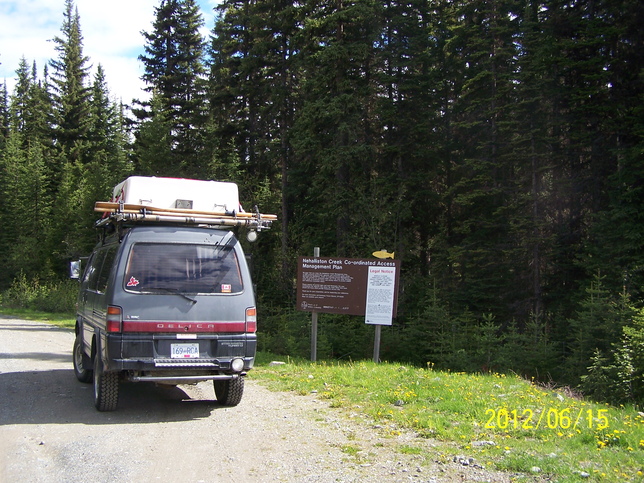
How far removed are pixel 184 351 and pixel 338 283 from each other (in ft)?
17.9

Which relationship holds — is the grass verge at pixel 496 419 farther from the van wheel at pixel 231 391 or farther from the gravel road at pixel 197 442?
the van wheel at pixel 231 391

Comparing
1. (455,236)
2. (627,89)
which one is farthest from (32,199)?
(627,89)

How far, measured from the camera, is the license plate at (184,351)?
281 inches

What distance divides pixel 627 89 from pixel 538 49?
3.66 meters

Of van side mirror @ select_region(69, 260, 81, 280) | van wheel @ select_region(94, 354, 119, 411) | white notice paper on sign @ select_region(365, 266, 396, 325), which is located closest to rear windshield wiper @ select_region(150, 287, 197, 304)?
van wheel @ select_region(94, 354, 119, 411)

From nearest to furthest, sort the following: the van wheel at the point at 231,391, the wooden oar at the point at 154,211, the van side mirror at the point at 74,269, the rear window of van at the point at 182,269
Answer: the rear window of van at the point at 182,269 → the wooden oar at the point at 154,211 → the van wheel at the point at 231,391 → the van side mirror at the point at 74,269

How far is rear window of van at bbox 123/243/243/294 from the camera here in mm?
7219

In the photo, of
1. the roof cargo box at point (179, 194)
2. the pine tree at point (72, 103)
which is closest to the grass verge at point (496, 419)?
the roof cargo box at point (179, 194)

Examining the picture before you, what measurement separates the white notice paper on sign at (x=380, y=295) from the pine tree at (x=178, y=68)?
26.4 m

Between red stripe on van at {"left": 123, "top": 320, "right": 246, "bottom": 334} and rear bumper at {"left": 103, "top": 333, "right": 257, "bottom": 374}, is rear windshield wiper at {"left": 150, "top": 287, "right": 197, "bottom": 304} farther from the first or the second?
rear bumper at {"left": 103, "top": 333, "right": 257, "bottom": 374}

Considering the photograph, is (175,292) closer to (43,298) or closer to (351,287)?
(351,287)

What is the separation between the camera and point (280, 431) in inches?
271

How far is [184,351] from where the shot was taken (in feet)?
23.6
